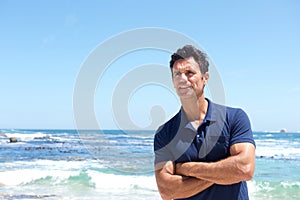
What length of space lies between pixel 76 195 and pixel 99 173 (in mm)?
3787

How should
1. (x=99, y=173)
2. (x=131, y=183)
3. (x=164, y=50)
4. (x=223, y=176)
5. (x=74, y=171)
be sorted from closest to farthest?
(x=223, y=176)
(x=164, y=50)
(x=131, y=183)
(x=99, y=173)
(x=74, y=171)

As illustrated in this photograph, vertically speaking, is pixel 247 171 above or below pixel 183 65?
below

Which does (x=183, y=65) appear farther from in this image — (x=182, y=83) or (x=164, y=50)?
(x=164, y=50)

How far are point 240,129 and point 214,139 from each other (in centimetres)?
16

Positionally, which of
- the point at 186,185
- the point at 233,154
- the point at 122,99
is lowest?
the point at 186,185

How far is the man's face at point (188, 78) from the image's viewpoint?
6.93 ft

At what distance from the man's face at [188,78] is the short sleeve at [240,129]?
259 mm

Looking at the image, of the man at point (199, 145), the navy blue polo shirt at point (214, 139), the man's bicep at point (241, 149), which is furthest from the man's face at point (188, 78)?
the man's bicep at point (241, 149)

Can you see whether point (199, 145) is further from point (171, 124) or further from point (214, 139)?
point (171, 124)

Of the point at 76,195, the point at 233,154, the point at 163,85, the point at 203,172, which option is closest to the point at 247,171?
the point at 233,154

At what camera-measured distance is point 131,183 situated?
451 inches

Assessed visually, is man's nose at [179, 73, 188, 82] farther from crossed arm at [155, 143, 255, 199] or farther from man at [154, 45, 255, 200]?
crossed arm at [155, 143, 255, 199]

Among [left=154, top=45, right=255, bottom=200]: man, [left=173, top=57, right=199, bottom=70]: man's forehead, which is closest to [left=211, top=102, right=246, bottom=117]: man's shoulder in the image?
[left=154, top=45, right=255, bottom=200]: man

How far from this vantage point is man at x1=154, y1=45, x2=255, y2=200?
2.00 metres
